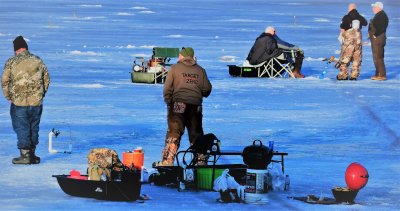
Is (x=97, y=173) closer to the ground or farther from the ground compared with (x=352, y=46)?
closer to the ground

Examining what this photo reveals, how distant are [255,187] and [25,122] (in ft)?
10.6

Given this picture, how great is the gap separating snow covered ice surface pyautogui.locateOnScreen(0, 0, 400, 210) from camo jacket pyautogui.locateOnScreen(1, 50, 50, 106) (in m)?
0.74

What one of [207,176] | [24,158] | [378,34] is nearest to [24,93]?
[24,158]

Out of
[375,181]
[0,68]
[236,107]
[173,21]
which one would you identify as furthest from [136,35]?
[375,181]

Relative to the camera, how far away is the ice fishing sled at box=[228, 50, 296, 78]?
2655 cm

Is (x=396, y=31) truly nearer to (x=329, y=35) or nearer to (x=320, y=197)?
(x=329, y=35)

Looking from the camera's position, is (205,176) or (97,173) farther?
(205,176)

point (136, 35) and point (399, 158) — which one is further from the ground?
point (136, 35)

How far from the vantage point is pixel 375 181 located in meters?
13.1

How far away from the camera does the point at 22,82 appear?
1381 centimetres

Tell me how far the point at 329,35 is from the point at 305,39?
A: 9.42 ft

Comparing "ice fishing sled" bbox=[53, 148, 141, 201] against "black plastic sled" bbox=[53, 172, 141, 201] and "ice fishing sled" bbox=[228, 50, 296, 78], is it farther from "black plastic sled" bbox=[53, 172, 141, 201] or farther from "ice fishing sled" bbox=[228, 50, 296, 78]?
"ice fishing sled" bbox=[228, 50, 296, 78]

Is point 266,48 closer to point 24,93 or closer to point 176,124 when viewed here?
point 24,93

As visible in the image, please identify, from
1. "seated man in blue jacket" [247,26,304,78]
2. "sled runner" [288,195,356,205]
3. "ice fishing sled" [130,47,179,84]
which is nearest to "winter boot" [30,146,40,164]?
"sled runner" [288,195,356,205]
